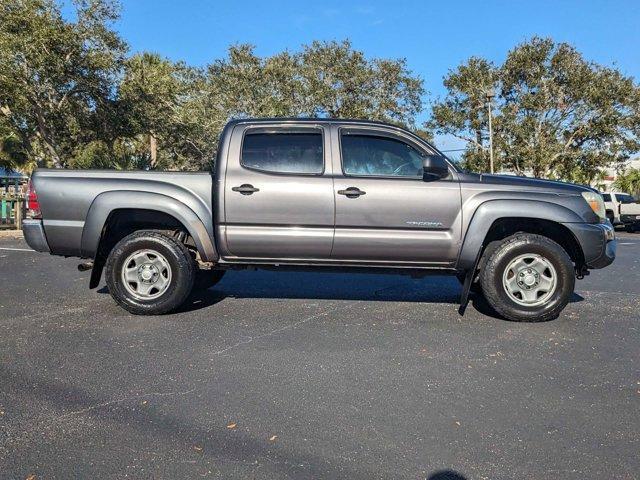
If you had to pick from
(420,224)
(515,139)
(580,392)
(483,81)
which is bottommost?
(580,392)

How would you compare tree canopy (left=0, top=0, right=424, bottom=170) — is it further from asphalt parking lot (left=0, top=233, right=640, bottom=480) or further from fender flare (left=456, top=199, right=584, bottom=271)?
fender flare (left=456, top=199, right=584, bottom=271)

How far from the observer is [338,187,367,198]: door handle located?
534 cm

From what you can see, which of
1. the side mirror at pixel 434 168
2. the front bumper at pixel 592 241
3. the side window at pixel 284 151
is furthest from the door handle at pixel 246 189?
the front bumper at pixel 592 241

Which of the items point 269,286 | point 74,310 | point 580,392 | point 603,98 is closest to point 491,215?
point 580,392

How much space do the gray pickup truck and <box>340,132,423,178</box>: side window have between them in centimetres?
1

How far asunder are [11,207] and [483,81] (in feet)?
81.2

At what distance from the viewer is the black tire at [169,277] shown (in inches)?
216

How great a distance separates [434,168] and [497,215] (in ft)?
2.50

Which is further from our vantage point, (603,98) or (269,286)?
(603,98)

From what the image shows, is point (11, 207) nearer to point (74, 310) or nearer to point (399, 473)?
point (74, 310)

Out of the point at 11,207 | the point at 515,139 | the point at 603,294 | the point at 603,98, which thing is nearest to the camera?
the point at 603,294

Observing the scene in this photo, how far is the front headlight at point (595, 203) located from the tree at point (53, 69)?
15301 millimetres

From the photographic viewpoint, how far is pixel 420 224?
536 cm

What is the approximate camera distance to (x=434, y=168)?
207 inches
